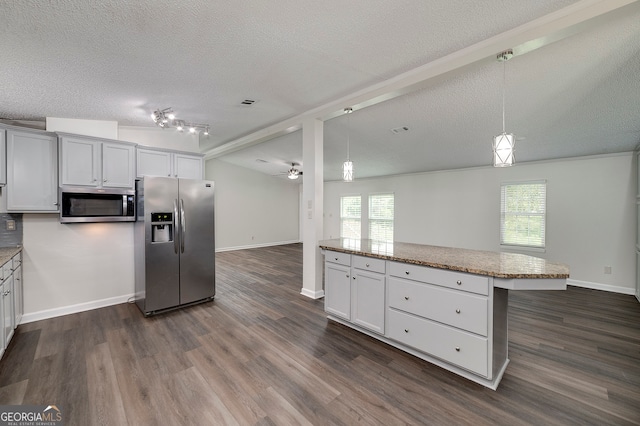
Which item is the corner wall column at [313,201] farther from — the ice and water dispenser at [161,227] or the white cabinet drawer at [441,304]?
the ice and water dispenser at [161,227]

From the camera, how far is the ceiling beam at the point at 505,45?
1.79 m

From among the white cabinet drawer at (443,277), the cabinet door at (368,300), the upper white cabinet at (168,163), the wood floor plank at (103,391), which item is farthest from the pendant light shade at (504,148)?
the upper white cabinet at (168,163)

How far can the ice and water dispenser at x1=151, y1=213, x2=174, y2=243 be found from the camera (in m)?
3.48

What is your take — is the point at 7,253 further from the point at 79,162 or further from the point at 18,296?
the point at 79,162

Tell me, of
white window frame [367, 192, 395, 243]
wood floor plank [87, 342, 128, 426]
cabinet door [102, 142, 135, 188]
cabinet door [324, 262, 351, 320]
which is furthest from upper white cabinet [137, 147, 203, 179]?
white window frame [367, 192, 395, 243]

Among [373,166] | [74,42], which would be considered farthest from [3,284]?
[373,166]

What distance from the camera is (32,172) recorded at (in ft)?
10.2

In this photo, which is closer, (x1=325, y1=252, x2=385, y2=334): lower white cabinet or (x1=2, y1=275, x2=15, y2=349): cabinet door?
(x1=2, y1=275, x2=15, y2=349): cabinet door

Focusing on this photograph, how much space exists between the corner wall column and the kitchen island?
1.02 meters

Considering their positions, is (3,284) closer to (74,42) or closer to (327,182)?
(74,42)

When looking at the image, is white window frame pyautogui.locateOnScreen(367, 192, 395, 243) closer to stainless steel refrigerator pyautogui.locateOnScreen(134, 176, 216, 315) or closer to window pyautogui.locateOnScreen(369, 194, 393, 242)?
window pyautogui.locateOnScreen(369, 194, 393, 242)

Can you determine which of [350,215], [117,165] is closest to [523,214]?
[350,215]

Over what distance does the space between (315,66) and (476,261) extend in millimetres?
2393

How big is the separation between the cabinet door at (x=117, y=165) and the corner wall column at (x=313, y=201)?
245 centimetres
